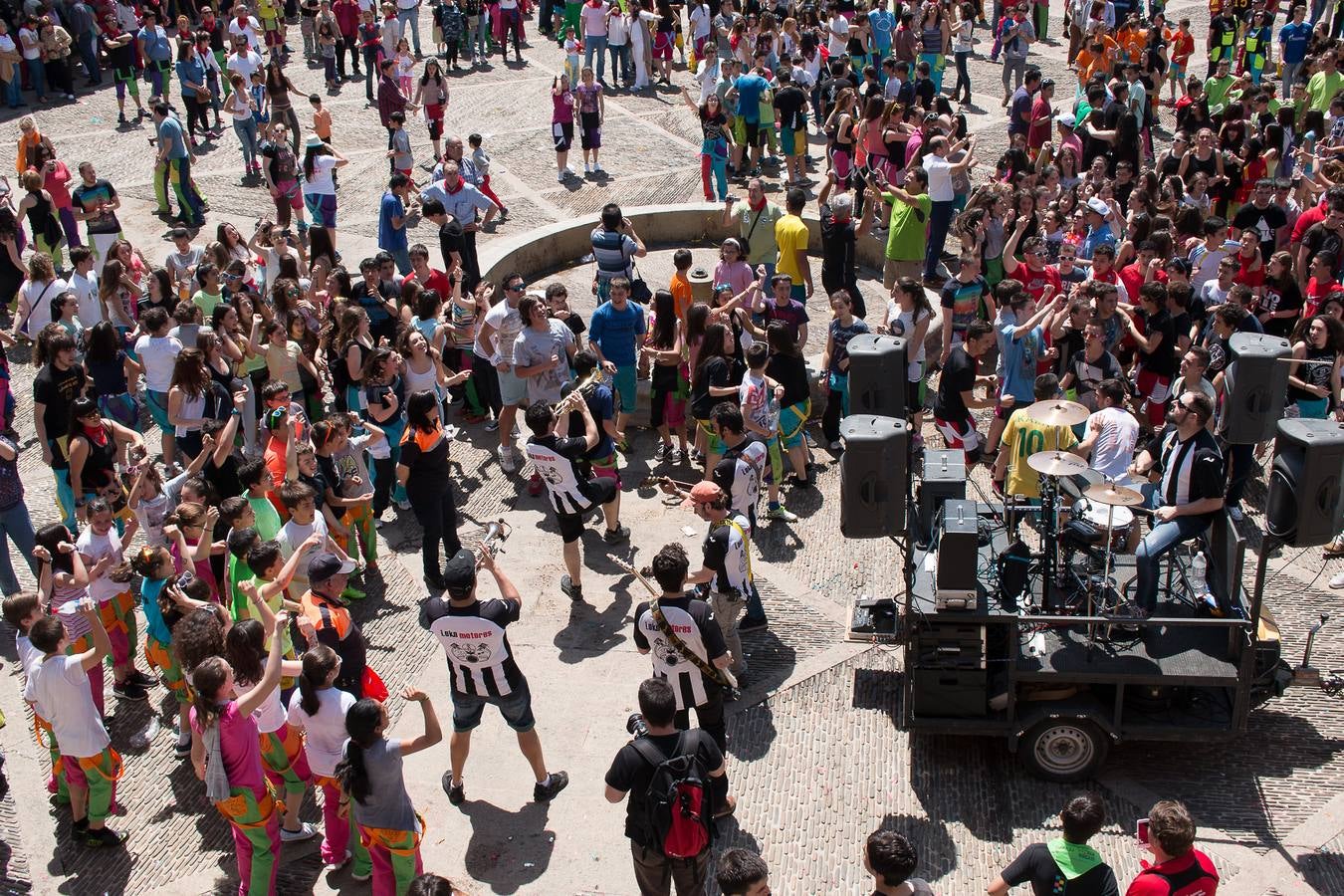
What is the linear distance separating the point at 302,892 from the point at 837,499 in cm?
530

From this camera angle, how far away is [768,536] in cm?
1022

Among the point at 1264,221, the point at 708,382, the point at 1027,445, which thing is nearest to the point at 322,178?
the point at 708,382

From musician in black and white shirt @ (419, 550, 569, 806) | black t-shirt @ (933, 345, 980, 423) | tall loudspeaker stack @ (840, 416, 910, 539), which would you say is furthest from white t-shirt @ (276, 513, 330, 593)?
black t-shirt @ (933, 345, 980, 423)

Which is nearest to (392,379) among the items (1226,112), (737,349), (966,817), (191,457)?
(191,457)

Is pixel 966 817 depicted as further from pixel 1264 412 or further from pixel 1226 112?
pixel 1226 112

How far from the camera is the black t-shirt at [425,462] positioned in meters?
9.02

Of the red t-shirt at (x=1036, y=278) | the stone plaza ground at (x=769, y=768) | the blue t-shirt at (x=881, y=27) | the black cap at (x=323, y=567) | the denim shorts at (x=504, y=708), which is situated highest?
the blue t-shirt at (x=881, y=27)

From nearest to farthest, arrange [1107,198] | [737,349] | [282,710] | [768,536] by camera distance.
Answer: [282,710]
[768,536]
[737,349]
[1107,198]

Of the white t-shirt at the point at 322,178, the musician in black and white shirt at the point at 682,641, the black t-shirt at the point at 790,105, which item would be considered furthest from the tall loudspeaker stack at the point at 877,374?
the black t-shirt at the point at 790,105

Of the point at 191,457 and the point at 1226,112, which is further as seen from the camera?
the point at 1226,112

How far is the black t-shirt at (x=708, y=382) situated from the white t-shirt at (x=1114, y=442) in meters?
2.78

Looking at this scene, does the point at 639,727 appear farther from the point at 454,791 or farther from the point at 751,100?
the point at 751,100

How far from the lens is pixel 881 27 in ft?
70.3

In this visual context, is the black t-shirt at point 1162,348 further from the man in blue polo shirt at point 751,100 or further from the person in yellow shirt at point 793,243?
the man in blue polo shirt at point 751,100
